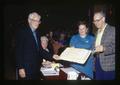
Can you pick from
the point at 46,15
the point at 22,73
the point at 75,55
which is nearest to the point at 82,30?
the point at 75,55

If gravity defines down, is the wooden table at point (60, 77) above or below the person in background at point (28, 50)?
below

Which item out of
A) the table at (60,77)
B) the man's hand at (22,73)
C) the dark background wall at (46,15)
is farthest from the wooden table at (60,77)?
the dark background wall at (46,15)

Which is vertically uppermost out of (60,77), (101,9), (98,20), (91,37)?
(101,9)

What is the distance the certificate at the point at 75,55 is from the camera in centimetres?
428

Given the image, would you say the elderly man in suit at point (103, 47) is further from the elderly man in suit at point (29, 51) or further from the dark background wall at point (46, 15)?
the elderly man in suit at point (29, 51)

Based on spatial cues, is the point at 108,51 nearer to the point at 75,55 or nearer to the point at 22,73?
the point at 75,55

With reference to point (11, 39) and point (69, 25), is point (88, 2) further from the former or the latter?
point (11, 39)

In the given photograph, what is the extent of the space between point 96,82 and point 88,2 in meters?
1.06

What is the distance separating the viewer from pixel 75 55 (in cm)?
430

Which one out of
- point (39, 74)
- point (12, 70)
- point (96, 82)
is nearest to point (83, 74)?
point (96, 82)

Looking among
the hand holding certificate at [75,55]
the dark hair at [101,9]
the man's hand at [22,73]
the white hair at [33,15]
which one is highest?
the dark hair at [101,9]

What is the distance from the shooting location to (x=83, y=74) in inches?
169

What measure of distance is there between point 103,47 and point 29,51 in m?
0.97

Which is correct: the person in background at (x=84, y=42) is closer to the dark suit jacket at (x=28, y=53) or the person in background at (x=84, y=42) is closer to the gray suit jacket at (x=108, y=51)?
the gray suit jacket at (x=108, y=51)
